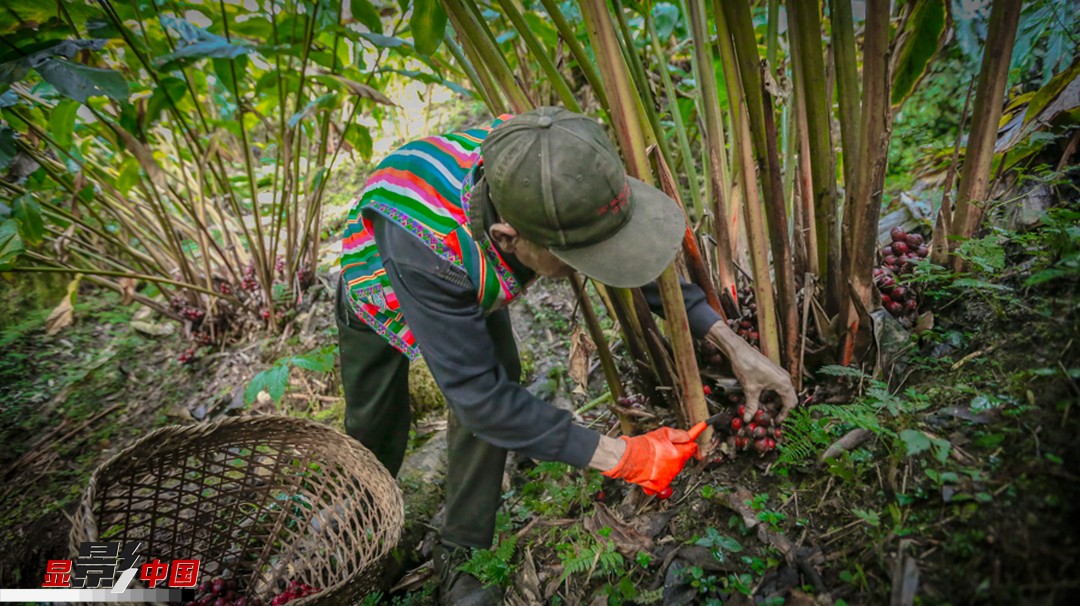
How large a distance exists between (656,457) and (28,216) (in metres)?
2.49

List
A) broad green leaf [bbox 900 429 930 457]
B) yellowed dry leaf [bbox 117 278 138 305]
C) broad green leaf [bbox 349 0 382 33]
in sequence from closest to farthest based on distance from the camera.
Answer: broad green leaf [bbox 900 429 930 457] < broad green leaf [bbox 349 0 382 33] < yellowed dry leaf [bbox 117 278 138 305]

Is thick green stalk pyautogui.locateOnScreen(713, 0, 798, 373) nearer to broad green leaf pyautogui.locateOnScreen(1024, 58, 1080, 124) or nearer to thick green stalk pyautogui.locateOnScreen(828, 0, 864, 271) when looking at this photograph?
thick green stalk pyautogui.locateOnScreen(828, 0, 864, 271)

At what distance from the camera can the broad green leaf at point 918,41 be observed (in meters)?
1.55

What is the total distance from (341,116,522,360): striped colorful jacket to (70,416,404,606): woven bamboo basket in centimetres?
73

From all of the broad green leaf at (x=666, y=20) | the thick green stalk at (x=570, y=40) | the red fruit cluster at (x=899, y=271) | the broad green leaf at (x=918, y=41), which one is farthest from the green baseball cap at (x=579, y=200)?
the broad green leaf at (x=666, y=20)

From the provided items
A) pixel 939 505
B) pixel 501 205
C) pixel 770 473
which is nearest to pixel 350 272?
pixel 501 205

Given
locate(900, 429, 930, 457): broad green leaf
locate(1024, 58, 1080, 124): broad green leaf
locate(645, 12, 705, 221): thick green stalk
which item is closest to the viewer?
locate(900, 429, 930, 457): broad green leaf

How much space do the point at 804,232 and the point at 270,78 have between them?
2390 millimetres

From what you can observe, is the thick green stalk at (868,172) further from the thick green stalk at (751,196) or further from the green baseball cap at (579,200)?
the green baseball cap at (579,200)

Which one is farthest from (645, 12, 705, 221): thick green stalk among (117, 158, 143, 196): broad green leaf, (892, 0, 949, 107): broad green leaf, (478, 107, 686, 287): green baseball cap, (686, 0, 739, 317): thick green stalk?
(117, 158, 143, 196): broad green leaf

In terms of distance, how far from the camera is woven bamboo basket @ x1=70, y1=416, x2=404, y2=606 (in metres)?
1.85

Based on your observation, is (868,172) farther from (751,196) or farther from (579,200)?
(579,200)

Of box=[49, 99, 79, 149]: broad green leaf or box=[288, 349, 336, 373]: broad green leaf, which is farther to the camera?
box=[288, 349, 336, 373]: broad green leaf

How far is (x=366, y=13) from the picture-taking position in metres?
2.13
